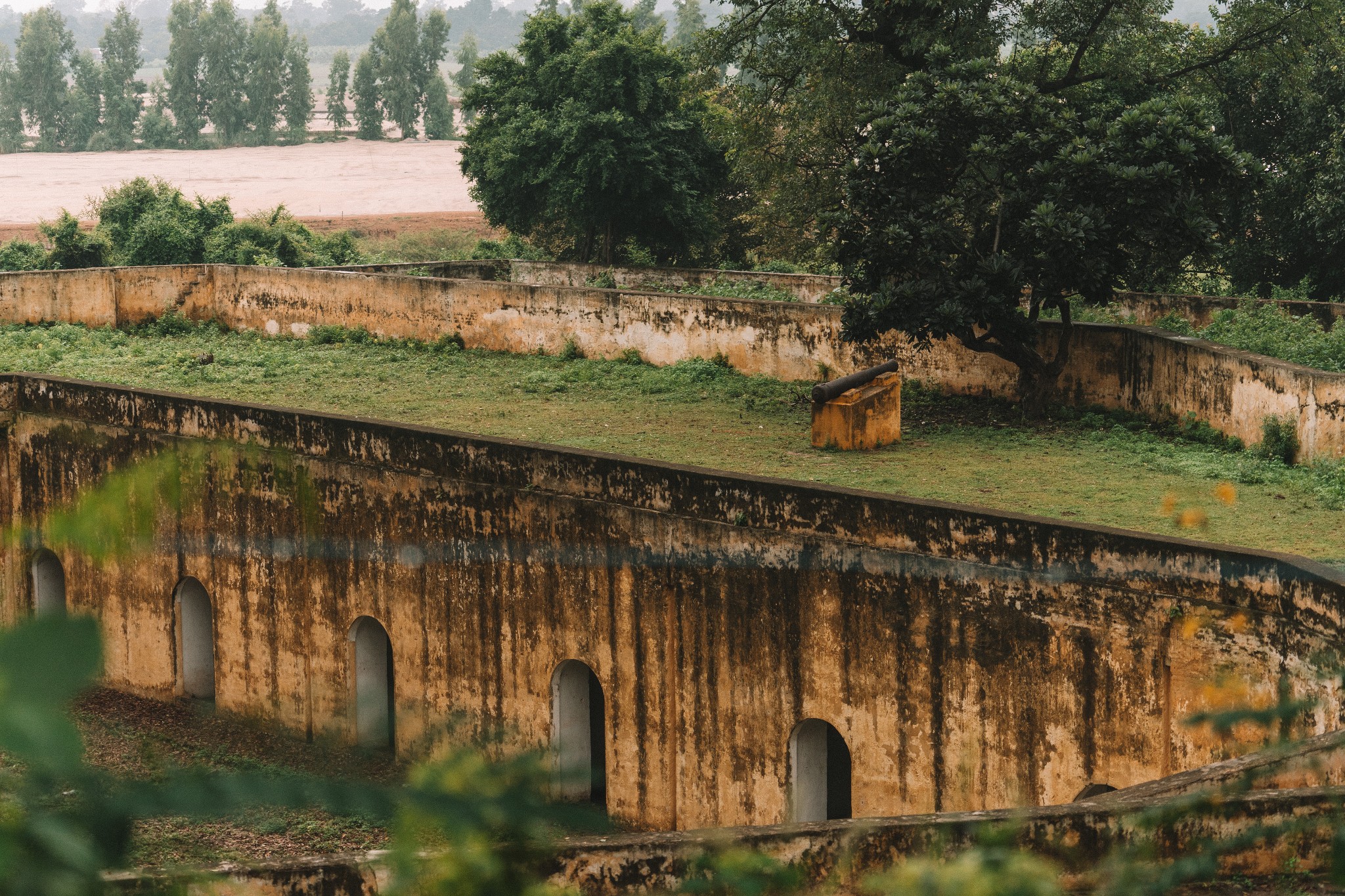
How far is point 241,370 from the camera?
60.7ft

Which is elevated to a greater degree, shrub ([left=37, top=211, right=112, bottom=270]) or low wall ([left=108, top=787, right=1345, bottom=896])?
shrub ([left=37, top=211, right=112, bottom=270])

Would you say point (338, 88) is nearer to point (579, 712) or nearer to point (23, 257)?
Answer: point (23, 257)

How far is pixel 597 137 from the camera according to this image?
25.2 m

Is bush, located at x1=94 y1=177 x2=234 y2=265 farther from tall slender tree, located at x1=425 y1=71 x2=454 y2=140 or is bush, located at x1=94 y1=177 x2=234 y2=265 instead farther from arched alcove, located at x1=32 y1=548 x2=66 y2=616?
tall slender tree, located at x1=425 y1=71 x2=454 y2=140

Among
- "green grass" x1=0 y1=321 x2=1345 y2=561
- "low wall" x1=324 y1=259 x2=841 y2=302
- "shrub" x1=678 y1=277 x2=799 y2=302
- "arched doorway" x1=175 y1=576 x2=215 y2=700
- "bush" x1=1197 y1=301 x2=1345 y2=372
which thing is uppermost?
"low wall" x1=324 y1=259 x2=841 y2=302

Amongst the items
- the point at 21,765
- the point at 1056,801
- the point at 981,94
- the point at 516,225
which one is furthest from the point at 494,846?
the point at 516,225

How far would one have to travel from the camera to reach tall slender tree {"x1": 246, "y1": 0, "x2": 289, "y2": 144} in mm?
78188

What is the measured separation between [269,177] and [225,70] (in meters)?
9.72

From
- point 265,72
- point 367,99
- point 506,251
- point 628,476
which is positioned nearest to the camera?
point 628,476

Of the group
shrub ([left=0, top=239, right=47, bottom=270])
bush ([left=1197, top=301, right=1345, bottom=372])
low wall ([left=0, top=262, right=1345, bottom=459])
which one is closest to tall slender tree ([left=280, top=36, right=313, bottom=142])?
shrub ([left=0, top=239, right=47, bottom=270])

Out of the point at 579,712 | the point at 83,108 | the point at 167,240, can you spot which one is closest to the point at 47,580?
the point at 579,712

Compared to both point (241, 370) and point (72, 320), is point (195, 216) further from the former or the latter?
point (241, 370)

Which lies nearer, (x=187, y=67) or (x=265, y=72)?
(x=187, y=67)

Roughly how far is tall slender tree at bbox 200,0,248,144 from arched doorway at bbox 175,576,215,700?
67488 millimetres
